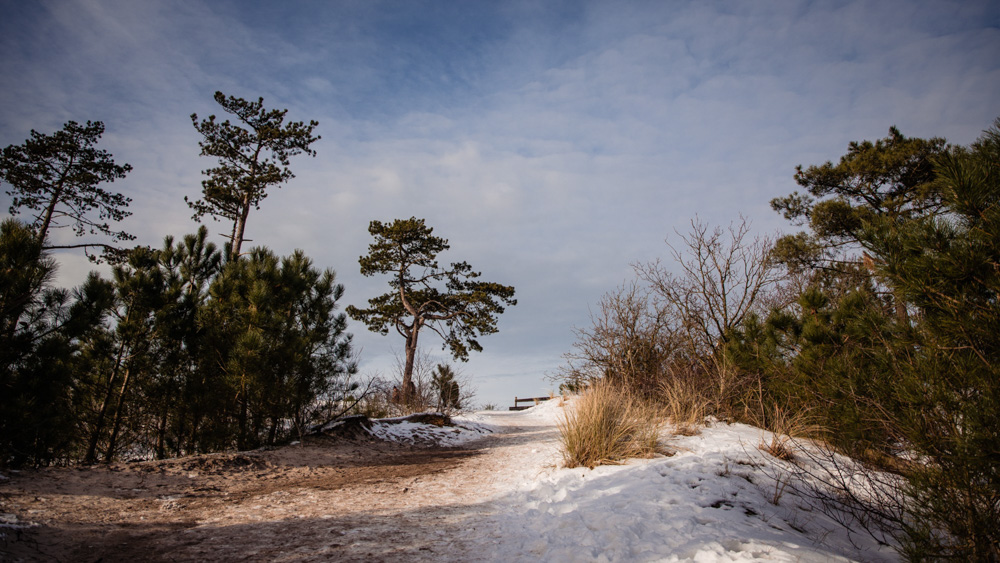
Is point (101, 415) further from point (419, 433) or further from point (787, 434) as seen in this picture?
point (787, 434)

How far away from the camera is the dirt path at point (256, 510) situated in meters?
2.73

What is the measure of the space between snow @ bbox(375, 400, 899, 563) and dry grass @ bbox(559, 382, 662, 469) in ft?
0.81

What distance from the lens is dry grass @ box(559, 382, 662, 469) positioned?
Result: 5129 millimetres

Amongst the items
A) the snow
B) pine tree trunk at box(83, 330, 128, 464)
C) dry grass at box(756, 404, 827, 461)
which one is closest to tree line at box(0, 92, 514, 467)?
pine tree trunk at box(83, 330, 128, 464)

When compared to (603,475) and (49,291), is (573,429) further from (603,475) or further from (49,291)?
(49,291)

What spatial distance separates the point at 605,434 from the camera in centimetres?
524

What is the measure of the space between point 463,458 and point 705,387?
4495mm

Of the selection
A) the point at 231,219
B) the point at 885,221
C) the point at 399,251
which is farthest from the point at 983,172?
the point at 399,251

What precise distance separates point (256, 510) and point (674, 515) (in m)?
3.60

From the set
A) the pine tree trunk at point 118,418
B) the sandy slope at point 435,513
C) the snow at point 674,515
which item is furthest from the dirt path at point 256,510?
the pine tree trunk at point 118,418

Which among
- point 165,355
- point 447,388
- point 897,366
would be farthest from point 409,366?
point 897,366

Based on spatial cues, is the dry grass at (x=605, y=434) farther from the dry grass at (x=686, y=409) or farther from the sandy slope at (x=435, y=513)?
the dry grass at (x=686, y=409)

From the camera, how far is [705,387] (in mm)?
7465

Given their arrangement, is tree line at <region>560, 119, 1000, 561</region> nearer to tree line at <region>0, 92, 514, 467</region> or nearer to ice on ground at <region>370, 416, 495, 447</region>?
ice on ground at <region>370, 416, 495, 447</region>
